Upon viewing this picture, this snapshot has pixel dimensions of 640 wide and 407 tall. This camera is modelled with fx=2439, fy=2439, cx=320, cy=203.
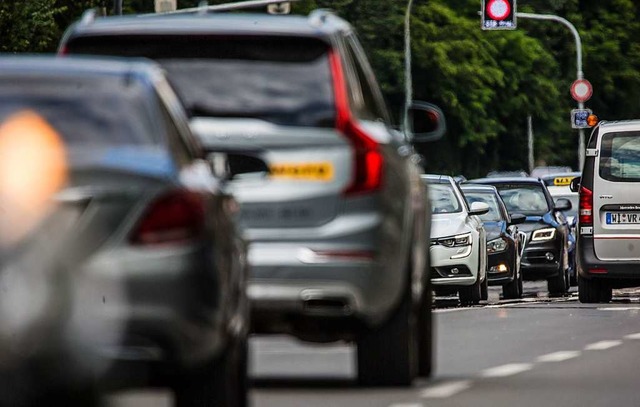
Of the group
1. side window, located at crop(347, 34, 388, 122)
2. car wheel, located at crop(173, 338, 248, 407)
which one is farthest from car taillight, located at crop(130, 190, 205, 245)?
side window, located at crop(347, 34, 388, 122)

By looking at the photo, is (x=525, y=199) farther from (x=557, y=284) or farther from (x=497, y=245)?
(x=497, y=245)

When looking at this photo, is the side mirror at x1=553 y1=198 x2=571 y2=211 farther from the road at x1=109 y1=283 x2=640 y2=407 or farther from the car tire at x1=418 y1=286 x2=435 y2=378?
the car tire at x1=418 y1=286 x2=435 y2=378

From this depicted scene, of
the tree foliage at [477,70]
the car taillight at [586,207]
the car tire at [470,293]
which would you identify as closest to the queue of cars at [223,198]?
the car taillight at [586,207]

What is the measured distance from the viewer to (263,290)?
38.8ft

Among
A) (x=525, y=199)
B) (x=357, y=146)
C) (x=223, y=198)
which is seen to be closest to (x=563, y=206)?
(x=525, y=199)

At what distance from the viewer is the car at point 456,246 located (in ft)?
90.2

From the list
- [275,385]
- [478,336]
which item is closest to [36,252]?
[275,385]

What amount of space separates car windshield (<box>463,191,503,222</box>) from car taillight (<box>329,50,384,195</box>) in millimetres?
19056

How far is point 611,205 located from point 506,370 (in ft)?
38.0

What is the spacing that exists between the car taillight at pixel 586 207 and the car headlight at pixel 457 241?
1.47 metres

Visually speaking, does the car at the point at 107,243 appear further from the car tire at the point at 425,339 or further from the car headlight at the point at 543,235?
the car headlight at the point at 543,235

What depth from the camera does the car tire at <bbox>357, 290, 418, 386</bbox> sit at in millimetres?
13031

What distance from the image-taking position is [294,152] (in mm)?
11992

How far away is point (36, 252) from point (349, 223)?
3959mm
